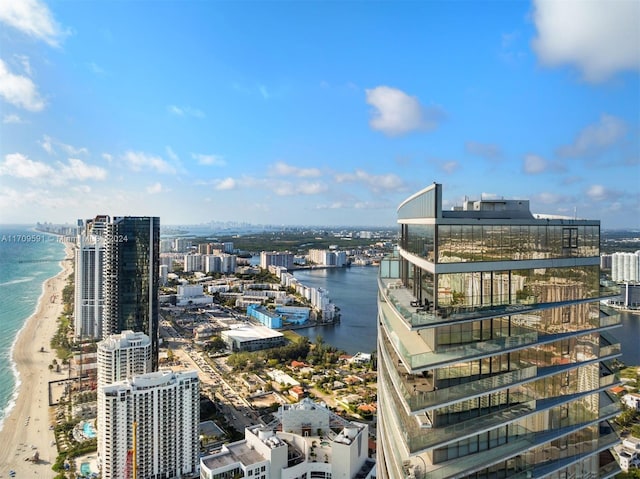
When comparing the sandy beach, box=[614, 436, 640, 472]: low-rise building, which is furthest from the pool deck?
box=[614, 436, 640, 472]: low-rise building

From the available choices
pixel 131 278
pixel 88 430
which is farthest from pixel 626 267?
pixel 88 430

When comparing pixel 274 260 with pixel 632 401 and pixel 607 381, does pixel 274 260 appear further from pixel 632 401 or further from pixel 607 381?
pixel 607 381

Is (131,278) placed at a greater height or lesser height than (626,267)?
greater

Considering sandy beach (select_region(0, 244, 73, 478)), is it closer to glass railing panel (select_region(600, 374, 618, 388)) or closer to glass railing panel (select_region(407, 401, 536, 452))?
glass railing panel (select_region(407, 401, 536, 452))

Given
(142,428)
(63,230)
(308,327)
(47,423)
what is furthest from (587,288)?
(63,230)

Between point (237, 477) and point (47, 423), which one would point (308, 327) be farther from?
point (237, 477)

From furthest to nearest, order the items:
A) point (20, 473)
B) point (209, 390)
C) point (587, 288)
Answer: point (209, 390) → point (20, 473) → point (587, 288)
